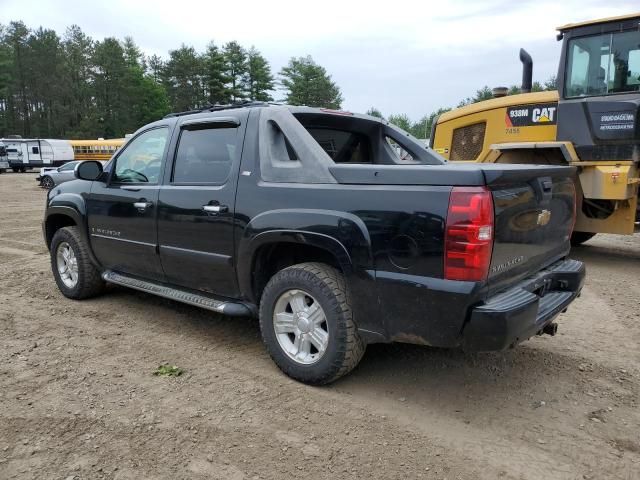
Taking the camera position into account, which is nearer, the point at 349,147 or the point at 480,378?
the point at 480,378

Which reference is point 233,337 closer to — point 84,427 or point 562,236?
point 84,427

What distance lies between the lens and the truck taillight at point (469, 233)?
2.67 metres

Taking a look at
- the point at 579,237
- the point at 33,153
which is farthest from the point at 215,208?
the point at 33,153

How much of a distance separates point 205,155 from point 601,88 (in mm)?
5744

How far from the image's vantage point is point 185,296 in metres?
4.19

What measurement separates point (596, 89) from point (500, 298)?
5.53 metres

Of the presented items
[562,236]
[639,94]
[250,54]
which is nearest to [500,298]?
[562,236]

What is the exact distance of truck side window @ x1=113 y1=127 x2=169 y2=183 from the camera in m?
4.50

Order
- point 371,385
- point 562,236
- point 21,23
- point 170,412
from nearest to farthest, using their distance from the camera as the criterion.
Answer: point 170,412 < point 371,385 < point 562,236 < point 21,23

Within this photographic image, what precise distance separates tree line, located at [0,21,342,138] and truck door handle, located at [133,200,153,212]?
238ft

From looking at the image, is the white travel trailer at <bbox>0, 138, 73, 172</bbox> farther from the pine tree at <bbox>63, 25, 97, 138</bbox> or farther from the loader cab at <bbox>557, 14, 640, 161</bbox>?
the loader cab at <bbox>557, 14, 640, 161</bbox>

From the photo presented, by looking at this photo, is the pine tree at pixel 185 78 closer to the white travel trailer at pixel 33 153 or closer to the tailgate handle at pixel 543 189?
the white travel trailer at pixel 33 153

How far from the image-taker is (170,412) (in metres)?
3.11

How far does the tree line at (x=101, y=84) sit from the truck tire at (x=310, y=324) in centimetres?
7392
